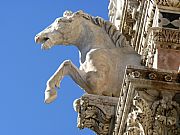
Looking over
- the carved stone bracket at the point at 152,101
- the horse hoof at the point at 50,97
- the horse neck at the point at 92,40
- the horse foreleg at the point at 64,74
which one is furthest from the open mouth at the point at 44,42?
the carved stone bracket at the point at 152,101

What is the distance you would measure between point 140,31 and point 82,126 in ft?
7.37

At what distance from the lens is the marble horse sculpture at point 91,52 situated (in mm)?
11227

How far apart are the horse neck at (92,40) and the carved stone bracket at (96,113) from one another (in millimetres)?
1045

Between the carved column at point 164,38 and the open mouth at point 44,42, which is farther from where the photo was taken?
the open mouth at point 44,42

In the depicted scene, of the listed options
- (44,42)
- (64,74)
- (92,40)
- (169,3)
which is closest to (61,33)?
(44,42)

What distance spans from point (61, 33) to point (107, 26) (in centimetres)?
72

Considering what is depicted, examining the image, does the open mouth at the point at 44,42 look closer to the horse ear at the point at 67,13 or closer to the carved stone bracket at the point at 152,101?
the horse ear at the point at 67,13

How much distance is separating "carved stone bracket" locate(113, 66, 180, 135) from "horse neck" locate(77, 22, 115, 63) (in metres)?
2.01

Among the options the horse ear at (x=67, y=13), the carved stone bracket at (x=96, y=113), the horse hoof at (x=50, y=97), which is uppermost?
the horse ear at (x=67, y=13)

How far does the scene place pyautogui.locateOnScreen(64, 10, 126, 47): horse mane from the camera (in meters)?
12.1

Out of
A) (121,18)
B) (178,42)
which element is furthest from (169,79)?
(121,18)

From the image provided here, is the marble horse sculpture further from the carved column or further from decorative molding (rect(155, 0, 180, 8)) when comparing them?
decorative molding (rect(155, 0, 180, 8))

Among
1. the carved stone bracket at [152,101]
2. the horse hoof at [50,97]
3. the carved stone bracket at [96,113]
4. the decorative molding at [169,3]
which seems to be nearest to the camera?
the carved stone bracket at [152,101]

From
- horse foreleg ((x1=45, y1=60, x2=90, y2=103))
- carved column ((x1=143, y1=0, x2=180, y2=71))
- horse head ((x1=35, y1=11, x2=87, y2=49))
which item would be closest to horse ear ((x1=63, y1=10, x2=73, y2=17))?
horse head ((x1=35, y1=11, x2=87, y2=49))
